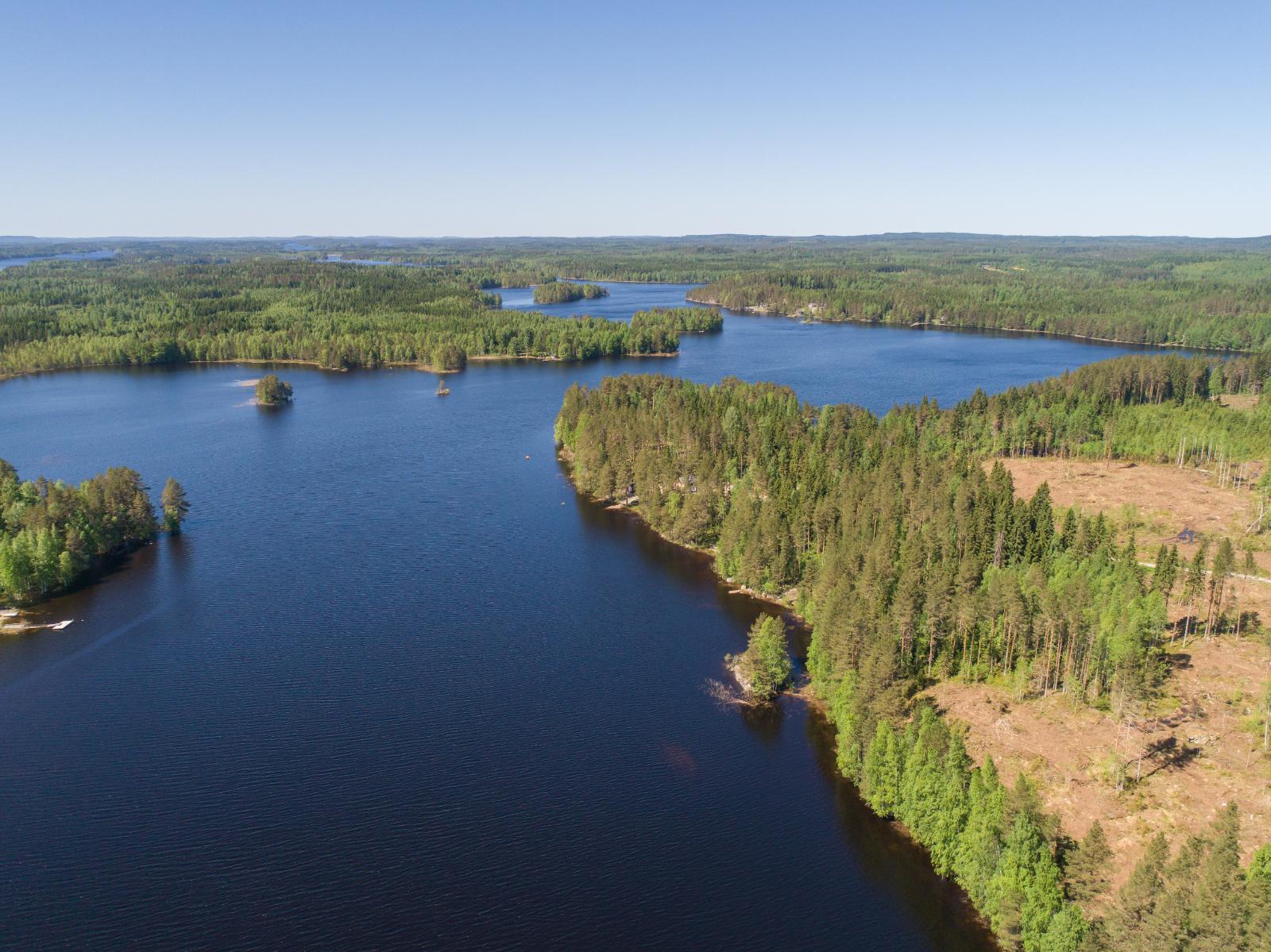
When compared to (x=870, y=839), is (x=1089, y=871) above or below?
above

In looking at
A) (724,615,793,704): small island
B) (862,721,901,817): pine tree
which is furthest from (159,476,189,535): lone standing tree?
(862,721,901,817): pine tree

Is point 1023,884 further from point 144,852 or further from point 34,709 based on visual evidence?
point 34,709

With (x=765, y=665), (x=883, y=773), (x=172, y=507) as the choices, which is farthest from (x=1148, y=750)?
(x=172, y=507)

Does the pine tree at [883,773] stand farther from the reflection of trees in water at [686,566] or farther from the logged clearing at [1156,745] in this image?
the reflection of trees in water at [686,566]

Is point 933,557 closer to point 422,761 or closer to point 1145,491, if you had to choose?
point 1145,491

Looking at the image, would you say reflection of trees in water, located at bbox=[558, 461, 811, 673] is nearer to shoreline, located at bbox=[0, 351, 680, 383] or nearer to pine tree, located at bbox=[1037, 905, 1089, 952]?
pine tree, located at bbox=[1037, 905, 1089, 952]

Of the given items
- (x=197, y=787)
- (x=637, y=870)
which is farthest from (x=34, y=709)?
(x=637, y=870)
